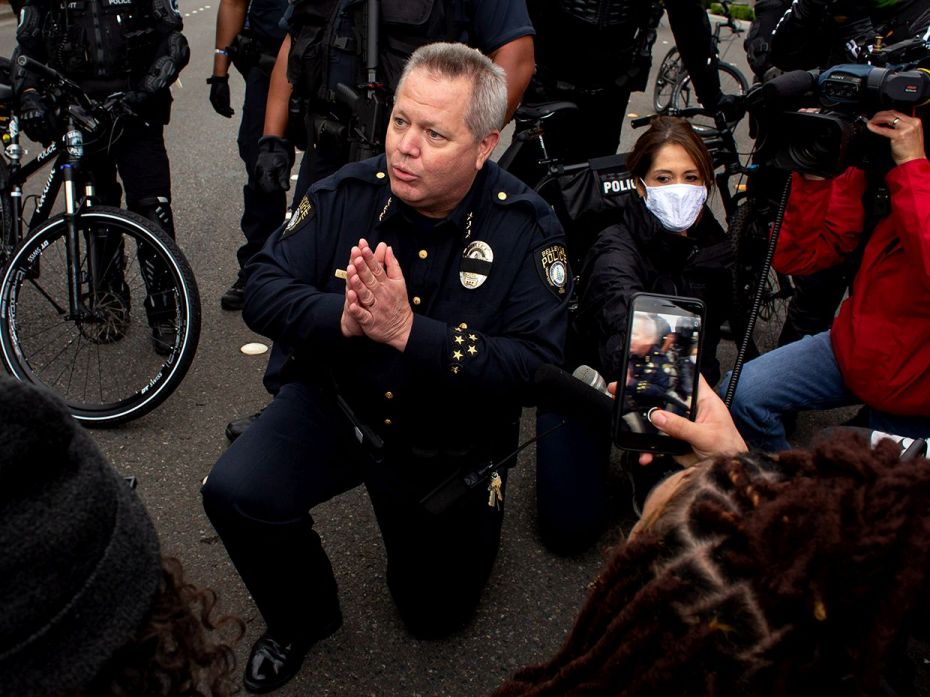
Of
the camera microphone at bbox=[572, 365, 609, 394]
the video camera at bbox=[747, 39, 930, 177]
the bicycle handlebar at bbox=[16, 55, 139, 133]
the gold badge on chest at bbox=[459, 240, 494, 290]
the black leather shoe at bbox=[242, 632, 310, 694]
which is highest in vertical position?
the video camera at bbox=[747, 39, 930, 177]

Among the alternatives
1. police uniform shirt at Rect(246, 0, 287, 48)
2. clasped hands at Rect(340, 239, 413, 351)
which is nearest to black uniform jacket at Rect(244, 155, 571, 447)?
clasped hands at Rect(340, 239, 413, 351)

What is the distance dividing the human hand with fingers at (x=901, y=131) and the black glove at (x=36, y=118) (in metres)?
2.93

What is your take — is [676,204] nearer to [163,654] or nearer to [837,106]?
[837,106]

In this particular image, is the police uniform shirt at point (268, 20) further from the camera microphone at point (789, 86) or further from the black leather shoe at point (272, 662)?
the black leather shoe at point (272, 662)

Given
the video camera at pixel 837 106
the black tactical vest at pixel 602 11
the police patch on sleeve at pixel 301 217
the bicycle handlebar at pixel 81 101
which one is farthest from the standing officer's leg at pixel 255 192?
the video camera at pixel 837 106

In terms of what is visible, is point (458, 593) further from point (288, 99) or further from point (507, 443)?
point (288, 99)

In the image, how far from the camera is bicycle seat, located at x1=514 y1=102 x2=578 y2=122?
357 cm

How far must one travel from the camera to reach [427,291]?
7.79ft

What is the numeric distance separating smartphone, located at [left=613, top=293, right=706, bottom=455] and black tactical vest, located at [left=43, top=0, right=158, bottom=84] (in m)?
2.89

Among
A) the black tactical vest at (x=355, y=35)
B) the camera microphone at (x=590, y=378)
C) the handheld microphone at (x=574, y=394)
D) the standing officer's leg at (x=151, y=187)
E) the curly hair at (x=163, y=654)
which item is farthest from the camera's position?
the standing officer's leg at (x=151, y=187)

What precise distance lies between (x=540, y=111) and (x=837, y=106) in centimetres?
143

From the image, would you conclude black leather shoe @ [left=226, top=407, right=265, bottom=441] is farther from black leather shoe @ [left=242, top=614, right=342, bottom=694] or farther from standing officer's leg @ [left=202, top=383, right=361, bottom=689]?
black leather shoe @ [left=242, top=614, right=342, bottom=694]

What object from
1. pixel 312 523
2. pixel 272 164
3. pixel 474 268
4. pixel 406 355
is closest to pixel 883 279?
pixel 474 268

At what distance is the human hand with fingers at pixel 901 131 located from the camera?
2.31m
